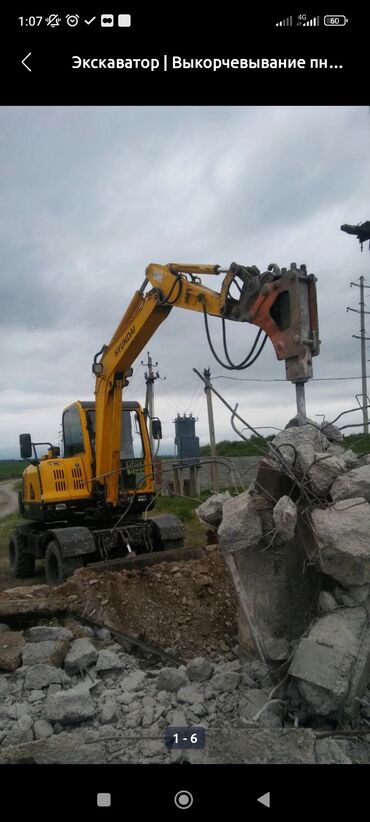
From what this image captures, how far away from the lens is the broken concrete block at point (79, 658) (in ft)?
14.3

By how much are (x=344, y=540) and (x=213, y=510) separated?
50.3 inches

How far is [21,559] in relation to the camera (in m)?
9.88

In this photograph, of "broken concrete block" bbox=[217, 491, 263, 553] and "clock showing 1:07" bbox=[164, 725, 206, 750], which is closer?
"clock showing 1:07" bbox=[164, 725, 206, 750]

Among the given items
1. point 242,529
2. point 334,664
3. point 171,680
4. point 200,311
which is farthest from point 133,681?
point 200,311

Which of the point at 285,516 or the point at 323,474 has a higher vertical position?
the point at 323,474

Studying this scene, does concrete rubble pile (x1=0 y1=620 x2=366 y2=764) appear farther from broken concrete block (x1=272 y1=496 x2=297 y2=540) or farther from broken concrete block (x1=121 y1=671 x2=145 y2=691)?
broken concrete block (x1=272 y1=496 x2=297 y2=540)

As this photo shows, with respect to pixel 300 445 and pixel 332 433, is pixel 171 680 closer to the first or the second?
pixel 300 445

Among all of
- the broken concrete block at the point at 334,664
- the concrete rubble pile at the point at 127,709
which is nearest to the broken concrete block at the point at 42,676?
the concrete rubble pile at the point at 127,709

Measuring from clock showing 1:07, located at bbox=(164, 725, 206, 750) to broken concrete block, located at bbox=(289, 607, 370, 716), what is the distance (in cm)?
68

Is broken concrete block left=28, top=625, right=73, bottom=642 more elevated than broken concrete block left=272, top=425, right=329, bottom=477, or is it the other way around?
broken concrete block left=272, top=425, right=329, bottom=477

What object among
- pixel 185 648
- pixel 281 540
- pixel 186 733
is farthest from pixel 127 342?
pixel 186 733

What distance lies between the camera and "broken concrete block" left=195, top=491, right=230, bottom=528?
428 centimetres

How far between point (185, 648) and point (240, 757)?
2.89 metres

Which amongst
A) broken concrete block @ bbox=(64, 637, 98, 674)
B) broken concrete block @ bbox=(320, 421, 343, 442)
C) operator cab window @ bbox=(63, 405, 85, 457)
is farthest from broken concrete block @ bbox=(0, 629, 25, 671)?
operator cab window @ bbox=(63, 405, 85, 457)
